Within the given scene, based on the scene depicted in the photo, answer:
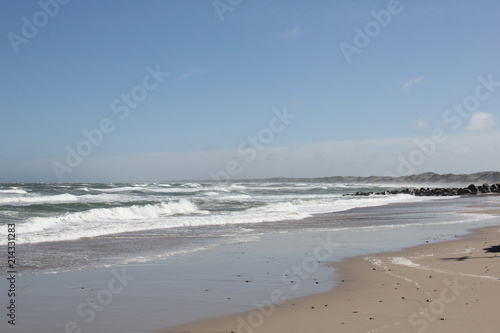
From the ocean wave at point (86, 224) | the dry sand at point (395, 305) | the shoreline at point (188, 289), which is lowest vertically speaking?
the dry sand at point (395, 305)

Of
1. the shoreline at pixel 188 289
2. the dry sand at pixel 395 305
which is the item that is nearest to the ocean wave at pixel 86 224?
the shoreline at pixel 188 289

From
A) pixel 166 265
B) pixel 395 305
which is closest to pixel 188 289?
pixel 166 265

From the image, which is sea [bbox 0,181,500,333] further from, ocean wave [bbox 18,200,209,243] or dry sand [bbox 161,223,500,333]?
dry sand [bbox 161,223,500,333]

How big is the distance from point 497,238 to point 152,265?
37.2ft

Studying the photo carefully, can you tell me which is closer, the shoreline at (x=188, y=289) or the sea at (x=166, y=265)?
the shoreline at (x=188, y=289)

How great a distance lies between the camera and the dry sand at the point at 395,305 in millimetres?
6367

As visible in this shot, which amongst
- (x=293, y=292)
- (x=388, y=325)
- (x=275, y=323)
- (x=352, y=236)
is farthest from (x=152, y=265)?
(x=352, y=236)

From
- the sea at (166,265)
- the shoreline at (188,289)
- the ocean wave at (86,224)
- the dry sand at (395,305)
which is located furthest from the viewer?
the ocean wave at (86,224)

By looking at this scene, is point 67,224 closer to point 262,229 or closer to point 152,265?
point 262,229

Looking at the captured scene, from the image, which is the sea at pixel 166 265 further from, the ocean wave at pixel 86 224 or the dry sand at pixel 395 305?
the dry sand at pixel 395 305

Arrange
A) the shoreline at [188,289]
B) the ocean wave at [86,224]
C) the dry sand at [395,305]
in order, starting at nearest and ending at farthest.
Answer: the dry sand at [395,305], the shoreline at [188,289], the ocean wave at [86,224]

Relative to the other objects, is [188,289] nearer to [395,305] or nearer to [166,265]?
[166,265]

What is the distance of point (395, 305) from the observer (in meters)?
7.35

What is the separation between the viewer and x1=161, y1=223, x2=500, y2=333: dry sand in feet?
20.9
